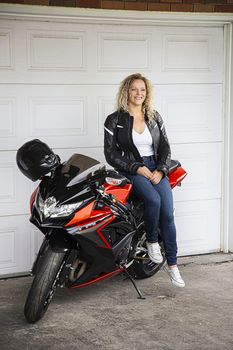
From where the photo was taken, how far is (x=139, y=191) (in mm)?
4816

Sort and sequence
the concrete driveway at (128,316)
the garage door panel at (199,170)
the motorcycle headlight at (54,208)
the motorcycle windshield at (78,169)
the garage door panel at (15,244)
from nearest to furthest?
the concrete driveway at (128,316) < the motorcycle headlight at (54,208) < the motorcycle windshield at (78,169) < the garage door panel at (15,244) < the garage door panel at (199,170)

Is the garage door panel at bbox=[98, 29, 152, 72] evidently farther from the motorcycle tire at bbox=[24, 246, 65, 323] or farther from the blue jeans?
the motorcycle tire at bbox=[24, 246, 65, 323]

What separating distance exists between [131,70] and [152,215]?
151 centimetres

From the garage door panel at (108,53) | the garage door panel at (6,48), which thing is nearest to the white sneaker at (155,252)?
the garage door panel at (108,53)

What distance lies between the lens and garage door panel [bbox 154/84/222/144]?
5.84 meters

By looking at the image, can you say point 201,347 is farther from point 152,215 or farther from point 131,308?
point 152,215

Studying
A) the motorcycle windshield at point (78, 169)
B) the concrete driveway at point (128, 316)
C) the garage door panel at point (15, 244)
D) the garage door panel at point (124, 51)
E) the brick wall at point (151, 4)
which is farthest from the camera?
the garage door panel at point (124, 51)

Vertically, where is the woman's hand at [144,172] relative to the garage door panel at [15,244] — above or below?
above

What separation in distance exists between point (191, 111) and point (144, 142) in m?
1.13

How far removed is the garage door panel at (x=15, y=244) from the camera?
5.38 metres

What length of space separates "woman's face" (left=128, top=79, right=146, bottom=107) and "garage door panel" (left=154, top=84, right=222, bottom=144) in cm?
79

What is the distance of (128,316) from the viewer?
452cm

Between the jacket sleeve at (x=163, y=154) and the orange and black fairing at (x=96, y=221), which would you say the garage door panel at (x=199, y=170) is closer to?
the jacket sleeve at (x=163, y=154)

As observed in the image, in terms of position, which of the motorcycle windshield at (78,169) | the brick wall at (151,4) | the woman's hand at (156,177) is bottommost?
the woman's hand at (156,177)
